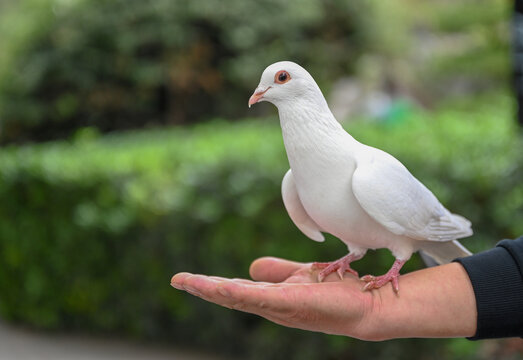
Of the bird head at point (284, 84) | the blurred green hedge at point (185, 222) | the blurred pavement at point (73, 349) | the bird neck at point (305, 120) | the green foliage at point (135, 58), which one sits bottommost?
the blurred pavement at point (73, 349)

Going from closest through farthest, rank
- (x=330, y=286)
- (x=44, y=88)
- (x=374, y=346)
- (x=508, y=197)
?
(x=330, y=286) → (x=508, y=197) → (x=374, y=346) → (x=44, y=88)

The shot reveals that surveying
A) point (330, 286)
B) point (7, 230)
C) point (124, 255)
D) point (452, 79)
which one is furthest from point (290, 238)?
point (452, 79)

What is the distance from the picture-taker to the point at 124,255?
476 centimetres

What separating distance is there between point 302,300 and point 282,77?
20.4 inches

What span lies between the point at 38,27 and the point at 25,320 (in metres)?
4.63

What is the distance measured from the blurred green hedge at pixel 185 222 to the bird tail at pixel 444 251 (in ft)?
5.62

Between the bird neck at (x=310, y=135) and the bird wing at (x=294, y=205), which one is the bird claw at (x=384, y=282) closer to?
the bird wing at (x=294, y=205)

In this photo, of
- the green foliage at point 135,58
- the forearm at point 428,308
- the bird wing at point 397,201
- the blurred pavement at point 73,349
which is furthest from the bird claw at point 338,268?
the green foliage at point 135,58

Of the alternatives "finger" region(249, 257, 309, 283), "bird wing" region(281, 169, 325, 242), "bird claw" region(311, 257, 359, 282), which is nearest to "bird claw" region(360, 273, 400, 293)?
"bird claw" region(311, 257, 359, 282)

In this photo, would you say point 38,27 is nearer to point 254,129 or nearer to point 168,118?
point 168,118

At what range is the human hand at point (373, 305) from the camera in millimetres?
1406

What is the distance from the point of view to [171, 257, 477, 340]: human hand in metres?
1.41

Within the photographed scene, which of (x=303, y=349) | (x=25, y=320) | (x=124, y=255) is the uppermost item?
(x=124, y=255)

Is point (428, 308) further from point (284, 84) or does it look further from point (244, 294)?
point (284, 84)
